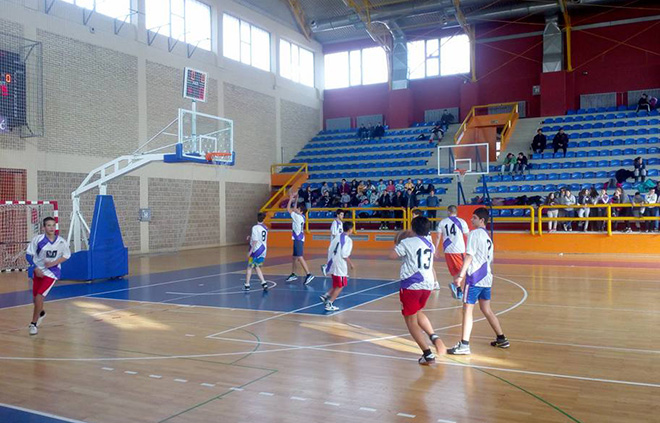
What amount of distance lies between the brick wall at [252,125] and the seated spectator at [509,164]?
38.9 feet

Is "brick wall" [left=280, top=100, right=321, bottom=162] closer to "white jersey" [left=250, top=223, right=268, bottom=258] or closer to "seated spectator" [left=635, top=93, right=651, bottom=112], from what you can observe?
"seated spectator" [left=635, top=93, right=651, bottom=112]

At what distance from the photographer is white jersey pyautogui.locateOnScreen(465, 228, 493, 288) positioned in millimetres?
6805

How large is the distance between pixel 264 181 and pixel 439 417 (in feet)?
82.7

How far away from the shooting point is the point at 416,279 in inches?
250

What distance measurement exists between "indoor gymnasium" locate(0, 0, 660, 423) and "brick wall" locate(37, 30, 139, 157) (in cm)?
9

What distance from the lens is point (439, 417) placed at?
4742 mm

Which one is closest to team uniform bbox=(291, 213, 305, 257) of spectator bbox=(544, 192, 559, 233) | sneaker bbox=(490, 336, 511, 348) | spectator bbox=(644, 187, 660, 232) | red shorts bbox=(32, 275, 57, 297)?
red shorts bbox=(32, 275, 57, 297)

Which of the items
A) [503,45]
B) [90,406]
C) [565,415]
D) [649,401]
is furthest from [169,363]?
[503,45]

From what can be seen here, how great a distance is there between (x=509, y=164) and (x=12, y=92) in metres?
19.2

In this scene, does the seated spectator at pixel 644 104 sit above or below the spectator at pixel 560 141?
above

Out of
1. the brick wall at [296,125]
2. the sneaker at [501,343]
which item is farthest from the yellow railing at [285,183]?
the sneaker at [501,343]

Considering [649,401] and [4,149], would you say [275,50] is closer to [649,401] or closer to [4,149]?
[4,149]

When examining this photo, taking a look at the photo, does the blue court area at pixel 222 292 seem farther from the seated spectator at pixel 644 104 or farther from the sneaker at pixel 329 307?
the seated spectator at pixel 644 104

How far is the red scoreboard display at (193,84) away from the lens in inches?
583
